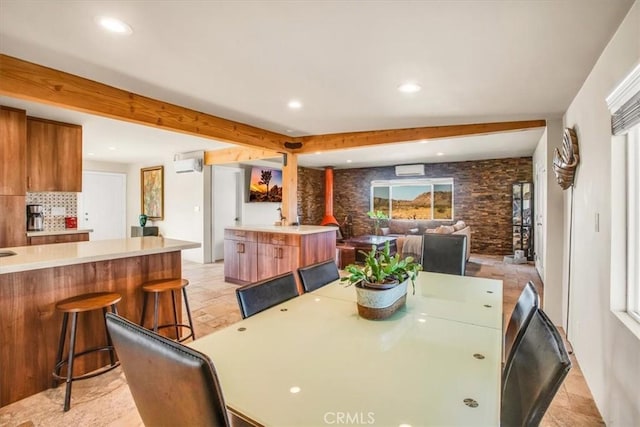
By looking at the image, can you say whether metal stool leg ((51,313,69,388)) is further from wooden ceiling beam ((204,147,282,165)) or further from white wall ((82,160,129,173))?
white wall ((82,160,129,173))

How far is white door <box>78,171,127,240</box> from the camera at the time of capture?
23.0 feet

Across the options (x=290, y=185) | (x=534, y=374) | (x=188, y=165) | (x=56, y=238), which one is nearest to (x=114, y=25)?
(x=534, y=374)

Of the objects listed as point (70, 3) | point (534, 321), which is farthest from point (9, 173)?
point (534, 321)

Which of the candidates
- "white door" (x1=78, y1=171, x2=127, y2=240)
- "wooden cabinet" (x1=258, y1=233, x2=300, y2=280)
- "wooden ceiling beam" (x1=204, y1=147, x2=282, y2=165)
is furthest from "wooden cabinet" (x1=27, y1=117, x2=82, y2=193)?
"white door" (x1=78, y1=171, x2=127, y2=240)

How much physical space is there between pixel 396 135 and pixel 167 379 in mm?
3842

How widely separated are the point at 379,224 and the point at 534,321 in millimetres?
8076

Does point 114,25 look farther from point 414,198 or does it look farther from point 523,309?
point 414,198

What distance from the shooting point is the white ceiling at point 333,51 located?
1.56m

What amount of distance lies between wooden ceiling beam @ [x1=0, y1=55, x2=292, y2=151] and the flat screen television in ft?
11.6

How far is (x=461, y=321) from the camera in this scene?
1.44m

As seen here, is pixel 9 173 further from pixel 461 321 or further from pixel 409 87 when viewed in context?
pixel 461 321

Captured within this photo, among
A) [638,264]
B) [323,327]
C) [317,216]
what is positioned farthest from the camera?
[317,216]

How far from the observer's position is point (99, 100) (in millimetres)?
2578

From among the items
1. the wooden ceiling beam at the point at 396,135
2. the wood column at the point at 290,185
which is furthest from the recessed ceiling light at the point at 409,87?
the wood column at the point at 290,185
